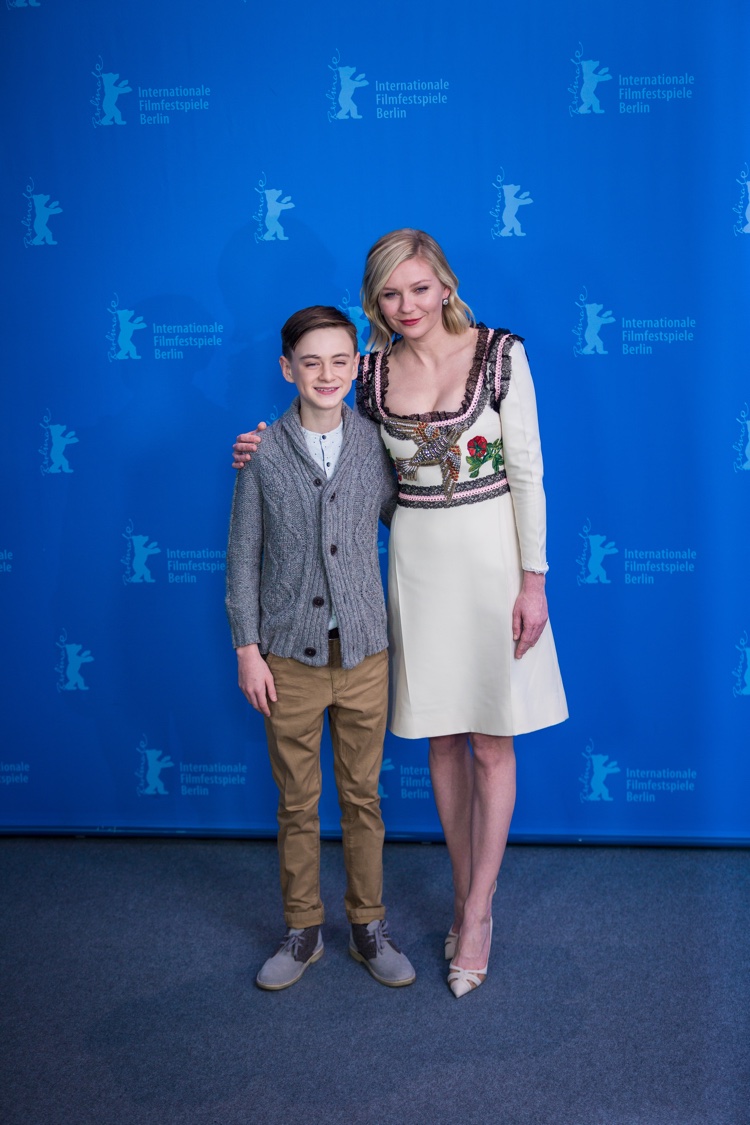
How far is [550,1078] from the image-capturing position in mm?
1992

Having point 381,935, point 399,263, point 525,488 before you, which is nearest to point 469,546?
point 525,488

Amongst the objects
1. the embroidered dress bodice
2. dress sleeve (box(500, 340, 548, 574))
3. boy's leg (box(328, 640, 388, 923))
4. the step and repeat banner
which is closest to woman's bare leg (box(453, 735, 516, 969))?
boy's leg (box(328, 640, 388, 923))

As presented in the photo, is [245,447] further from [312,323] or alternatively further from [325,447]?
[312,323]

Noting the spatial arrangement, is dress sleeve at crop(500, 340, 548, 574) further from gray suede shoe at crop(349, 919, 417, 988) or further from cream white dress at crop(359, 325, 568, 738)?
gray suede shoe at crop(349, 919, 417, 988)

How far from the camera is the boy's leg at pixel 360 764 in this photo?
227cm

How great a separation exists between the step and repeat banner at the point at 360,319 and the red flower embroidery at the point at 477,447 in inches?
28.8

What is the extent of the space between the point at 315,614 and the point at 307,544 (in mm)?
155

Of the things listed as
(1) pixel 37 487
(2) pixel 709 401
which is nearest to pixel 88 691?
(1) pixel 37 487

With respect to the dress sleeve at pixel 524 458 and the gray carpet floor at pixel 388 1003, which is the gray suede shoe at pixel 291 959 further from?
the dress sleeve at pixel 524 458

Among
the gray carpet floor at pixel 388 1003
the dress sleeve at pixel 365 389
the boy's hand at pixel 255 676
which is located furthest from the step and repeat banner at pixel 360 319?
the boy's hand at pixel 255 676

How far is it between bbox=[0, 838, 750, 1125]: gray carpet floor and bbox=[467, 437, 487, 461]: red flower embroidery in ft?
4.01

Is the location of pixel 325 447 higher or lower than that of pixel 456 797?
higher

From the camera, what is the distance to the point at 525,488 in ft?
7.16

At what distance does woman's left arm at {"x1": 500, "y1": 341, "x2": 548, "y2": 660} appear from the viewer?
7.06ft
